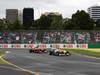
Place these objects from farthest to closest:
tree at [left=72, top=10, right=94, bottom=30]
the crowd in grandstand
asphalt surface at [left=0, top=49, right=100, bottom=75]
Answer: tree at [left=72, top=10, right=94, bottom=30], the crowd in grandstand, asphalt surface at [left=0, top=49, right=100, bottom=75]

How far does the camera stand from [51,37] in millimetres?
72750

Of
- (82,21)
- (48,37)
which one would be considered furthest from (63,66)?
(82,21)

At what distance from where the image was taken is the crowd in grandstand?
71062mm

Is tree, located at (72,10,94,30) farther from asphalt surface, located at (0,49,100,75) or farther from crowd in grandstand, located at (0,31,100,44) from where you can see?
asphalt surface, located at (0,49,100,75)

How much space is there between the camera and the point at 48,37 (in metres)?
72.9

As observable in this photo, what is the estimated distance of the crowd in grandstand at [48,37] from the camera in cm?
7106

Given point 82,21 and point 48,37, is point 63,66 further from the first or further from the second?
point 82,21

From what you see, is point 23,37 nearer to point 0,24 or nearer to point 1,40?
point 1,40

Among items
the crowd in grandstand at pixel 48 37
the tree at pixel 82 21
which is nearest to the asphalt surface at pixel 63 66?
the crowd in grandstand at pixel 48 37

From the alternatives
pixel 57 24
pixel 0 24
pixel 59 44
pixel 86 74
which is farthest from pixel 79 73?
pixel 0 24

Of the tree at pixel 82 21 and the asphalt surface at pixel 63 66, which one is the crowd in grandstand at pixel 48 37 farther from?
the asphalt surface at pixel 63 66

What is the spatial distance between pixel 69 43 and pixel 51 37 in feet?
18.6

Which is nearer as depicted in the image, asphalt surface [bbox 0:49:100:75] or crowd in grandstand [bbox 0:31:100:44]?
asphalt surface [bbox 0:49:100:75]

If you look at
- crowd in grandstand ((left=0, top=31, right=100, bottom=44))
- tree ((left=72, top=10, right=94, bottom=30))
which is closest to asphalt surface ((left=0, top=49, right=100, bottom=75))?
crowd in grandstand ((left=0, top=31, right=100, bottom=44))
